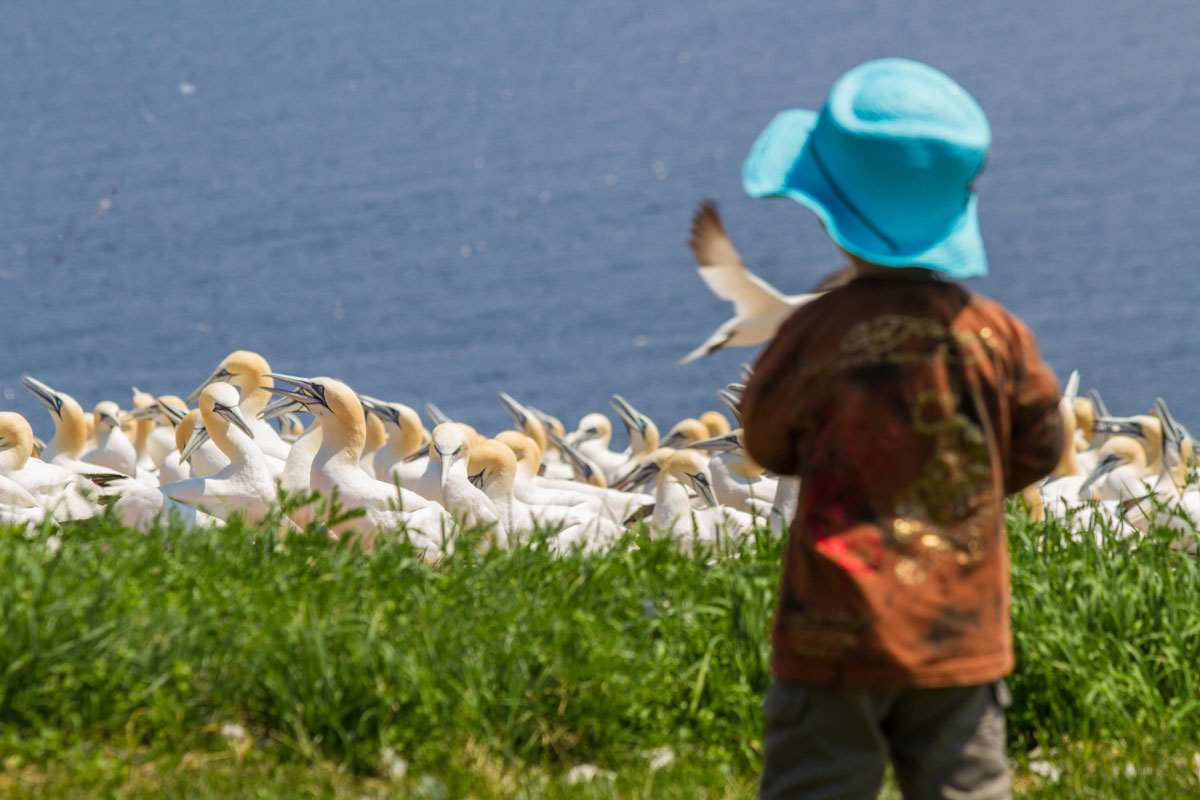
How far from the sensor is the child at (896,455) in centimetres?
238

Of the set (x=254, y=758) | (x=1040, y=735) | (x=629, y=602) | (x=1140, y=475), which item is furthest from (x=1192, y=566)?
(x=1140, y=475)

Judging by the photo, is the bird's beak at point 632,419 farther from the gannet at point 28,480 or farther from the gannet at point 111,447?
the gannet at point 28,480

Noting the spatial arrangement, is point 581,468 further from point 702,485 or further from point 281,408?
point 702,485

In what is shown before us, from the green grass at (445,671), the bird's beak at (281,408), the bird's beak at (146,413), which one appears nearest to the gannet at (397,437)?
the bird's beak at (281,408)

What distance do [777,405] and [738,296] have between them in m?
0.80

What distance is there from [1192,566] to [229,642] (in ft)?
9.73

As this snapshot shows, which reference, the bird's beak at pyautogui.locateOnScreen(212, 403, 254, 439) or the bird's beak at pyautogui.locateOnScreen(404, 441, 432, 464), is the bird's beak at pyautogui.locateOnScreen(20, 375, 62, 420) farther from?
the bird's beak at pyautogui.locateOnScreen(212, 403, 254, 439)

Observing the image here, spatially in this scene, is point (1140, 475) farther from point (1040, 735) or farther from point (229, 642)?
point (229, 642)

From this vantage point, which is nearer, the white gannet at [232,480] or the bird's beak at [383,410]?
the white gannet at [232,480]

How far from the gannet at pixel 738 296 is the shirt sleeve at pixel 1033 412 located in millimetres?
616

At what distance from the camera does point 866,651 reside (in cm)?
234

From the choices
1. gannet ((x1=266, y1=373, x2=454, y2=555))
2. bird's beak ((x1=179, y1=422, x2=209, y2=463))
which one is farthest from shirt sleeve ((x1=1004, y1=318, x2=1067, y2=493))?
bird's beak ((x1=179, y1=422, x2=209, y2=463))

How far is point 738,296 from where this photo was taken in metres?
3.25

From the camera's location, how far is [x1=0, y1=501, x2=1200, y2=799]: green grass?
328cm
